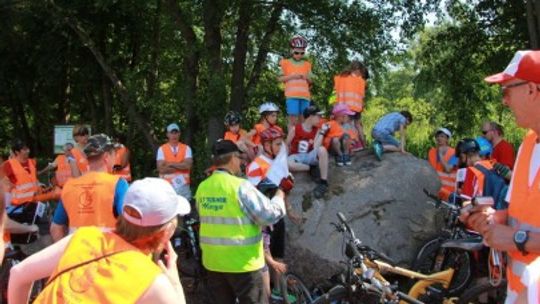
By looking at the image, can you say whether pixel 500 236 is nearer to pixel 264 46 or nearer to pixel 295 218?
pixel 295 218

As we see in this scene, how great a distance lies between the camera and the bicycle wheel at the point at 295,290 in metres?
7.21

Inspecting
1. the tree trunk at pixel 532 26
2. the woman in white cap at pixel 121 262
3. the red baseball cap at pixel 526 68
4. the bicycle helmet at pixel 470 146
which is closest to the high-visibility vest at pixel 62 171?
the bicycle helmet at pixel 470 146

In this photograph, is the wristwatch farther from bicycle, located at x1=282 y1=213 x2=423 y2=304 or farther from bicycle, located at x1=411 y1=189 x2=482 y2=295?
bicycle, located at x1=411 y1=189 x2=482 y2=295

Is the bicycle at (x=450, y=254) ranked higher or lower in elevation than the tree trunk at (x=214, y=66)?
lower

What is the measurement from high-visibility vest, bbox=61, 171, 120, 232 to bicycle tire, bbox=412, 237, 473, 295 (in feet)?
11.9

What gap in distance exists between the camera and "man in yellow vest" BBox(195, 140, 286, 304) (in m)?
5.16

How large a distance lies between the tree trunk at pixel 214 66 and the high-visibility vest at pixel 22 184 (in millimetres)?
4481

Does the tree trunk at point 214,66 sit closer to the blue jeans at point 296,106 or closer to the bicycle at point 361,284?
the blue jeans at point 296,106

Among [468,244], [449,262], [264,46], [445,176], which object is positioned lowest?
[449,262]

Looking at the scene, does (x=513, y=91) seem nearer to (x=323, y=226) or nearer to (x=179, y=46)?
(x=323, y=226)

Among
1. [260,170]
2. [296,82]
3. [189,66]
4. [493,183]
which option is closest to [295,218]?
[260,170]

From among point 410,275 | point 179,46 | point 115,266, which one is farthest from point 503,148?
point 179,46

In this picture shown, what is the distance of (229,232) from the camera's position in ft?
17.1

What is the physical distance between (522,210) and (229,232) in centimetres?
280
